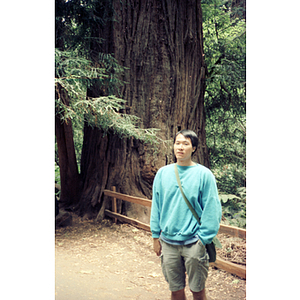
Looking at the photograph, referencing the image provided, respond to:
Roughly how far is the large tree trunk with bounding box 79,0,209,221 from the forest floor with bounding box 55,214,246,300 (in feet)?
2.46

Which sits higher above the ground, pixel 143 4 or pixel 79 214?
pixel 143 4

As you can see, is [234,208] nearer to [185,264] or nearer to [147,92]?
[185,264]

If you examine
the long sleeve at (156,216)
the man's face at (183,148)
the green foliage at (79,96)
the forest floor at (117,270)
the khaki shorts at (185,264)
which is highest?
the green foliage at (79,96)

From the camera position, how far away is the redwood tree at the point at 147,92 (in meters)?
4.05

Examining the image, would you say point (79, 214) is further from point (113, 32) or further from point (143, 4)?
A: point (143, 4)

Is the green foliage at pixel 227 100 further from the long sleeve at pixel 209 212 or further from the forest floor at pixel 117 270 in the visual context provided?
the long sleeve at pixel 209 212

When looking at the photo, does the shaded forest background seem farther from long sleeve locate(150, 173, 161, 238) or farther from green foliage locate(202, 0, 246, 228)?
long sleeve locate(150, 173, 161, 238)

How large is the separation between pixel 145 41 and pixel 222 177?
2.23m

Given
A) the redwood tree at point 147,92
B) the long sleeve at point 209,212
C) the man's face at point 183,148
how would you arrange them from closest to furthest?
the long sleeve at point 209,212 → the man's face at point 183,148 → the redwood tree at point 147,92

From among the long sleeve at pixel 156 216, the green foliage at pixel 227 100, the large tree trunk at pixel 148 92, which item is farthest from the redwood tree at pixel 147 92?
the long sleeve at pixel 156 216

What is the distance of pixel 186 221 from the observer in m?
1.78

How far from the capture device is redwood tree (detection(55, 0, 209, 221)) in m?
4.05

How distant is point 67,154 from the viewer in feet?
13.9
